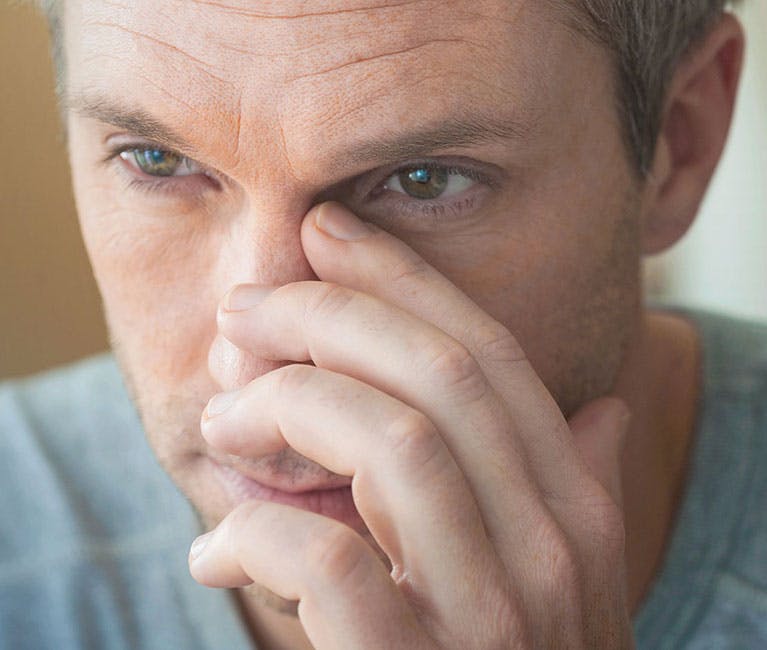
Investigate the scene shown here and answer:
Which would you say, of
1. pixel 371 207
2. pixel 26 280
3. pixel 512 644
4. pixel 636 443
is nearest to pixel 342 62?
pixel 371 207

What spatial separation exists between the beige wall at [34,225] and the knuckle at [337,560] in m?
1.73

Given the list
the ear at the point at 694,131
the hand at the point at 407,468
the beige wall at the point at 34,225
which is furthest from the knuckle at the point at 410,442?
the beige wall at the point at 34,225

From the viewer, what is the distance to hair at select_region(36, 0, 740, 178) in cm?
116

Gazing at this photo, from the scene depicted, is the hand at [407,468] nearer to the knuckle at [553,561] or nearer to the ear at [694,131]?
the knuckle at [553,561]

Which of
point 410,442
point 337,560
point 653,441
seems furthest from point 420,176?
point 653,441

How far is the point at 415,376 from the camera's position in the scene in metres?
0.98

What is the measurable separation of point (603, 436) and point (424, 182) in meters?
0.39

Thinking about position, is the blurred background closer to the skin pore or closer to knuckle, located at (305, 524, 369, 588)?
the skin pore

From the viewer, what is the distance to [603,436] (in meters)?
1.27

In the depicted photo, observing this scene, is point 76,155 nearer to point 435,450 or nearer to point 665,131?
point 435,450

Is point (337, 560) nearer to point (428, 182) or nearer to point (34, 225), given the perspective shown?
point (428, 182)

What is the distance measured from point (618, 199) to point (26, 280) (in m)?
1.65

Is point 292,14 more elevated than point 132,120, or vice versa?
point 292,14

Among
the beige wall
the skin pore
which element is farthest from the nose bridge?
the beige wall
